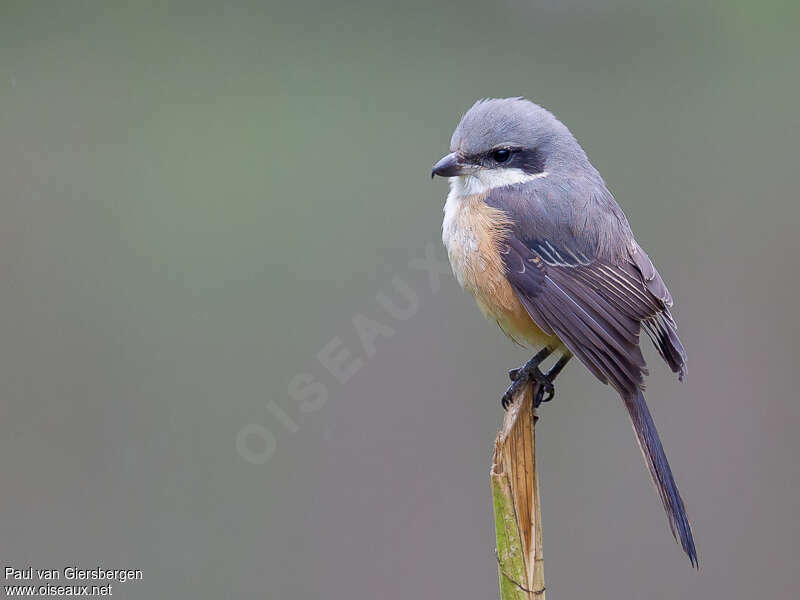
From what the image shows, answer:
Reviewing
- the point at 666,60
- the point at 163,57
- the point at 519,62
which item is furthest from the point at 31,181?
the point at 666,60

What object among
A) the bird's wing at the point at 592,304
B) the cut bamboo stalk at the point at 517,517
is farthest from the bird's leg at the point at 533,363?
the cut bamboo stalk at the point at 517,517

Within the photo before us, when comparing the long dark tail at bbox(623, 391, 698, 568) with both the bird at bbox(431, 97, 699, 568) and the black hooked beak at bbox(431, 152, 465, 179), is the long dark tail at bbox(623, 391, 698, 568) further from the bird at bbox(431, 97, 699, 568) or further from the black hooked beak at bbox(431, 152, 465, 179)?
the black hooked beak at bbox(431, 152, 465, 179)

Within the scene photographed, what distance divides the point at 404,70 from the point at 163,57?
152 centimetres

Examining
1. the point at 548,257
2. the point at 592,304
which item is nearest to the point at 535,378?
the point at 592,304

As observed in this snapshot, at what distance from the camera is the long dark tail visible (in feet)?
9.89

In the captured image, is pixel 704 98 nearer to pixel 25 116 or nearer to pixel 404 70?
pixel 404 70

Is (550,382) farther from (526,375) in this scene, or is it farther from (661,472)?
(661,472)

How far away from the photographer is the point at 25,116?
5660 millimetres

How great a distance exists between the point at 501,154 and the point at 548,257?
0.48m

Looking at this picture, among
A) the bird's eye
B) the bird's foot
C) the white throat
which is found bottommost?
the bird's foot

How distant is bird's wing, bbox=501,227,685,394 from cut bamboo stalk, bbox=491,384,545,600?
1.74ft

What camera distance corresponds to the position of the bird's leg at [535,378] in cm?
355

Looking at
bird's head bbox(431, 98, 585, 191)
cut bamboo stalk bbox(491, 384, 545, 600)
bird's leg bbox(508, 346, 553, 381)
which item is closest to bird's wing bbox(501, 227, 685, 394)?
bird's leg bbox(508, 346, 553, 381)

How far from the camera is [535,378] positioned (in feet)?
11.8
